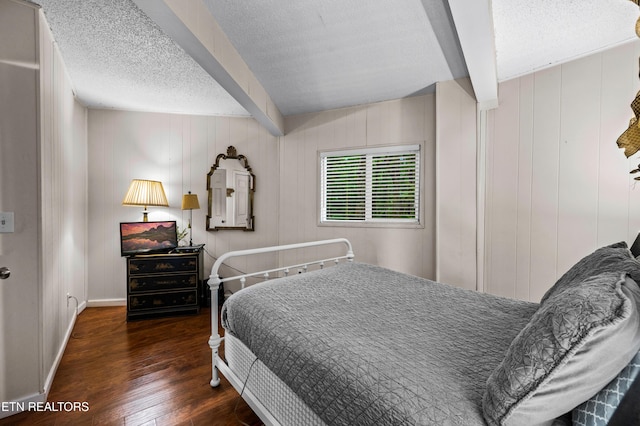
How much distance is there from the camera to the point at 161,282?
9.80ft

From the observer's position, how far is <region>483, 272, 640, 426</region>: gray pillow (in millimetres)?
650

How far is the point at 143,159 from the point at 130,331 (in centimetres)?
194

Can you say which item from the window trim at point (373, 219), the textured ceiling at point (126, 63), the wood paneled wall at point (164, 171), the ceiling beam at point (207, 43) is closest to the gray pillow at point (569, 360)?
the ceiling beam at point (207, 43)

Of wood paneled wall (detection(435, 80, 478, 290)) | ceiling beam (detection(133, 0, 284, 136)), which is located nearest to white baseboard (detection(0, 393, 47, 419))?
ceiling beam (detection(133, 0, 284, 136))

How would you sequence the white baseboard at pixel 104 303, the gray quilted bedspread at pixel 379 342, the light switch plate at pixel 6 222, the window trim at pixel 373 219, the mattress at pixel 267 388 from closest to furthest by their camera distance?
the gray quilted bedspread at pixel 379 342, the mattress at pixel 267 388, the light switch plate at pixel 6 222, the window trim at pixel 373 219, the white baseboard at pixel 104 303

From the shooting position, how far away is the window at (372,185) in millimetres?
2969

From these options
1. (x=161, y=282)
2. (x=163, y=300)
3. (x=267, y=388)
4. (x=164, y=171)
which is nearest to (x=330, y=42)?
(x=267, y=388)

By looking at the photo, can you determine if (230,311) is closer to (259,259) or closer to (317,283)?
(317,283)

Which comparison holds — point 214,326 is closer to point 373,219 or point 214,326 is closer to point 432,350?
point 432,350

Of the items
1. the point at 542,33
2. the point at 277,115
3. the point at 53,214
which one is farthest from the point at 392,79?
the point at 53,214

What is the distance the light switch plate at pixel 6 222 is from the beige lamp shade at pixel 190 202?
1651mm

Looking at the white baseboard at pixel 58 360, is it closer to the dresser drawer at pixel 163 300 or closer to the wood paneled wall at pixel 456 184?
the dresser drawer at pixel 163 300

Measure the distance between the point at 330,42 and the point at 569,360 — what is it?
217 cm

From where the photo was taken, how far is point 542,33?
6.20 ft
